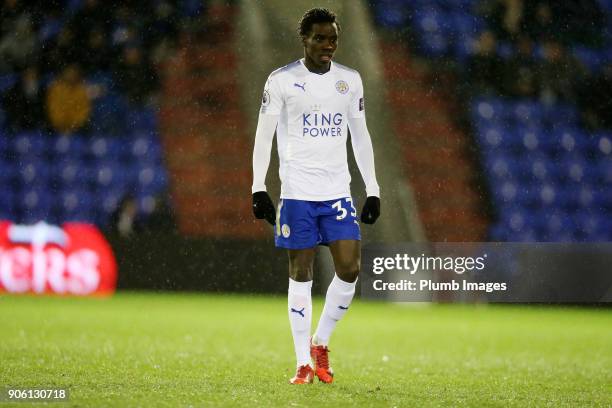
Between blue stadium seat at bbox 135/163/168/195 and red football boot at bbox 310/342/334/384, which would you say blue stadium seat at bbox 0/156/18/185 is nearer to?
blue stadium seat at bbox 135/163/168/195

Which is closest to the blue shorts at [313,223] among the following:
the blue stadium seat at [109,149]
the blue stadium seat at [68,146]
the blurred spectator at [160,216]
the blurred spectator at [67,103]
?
the blurred spectator at [160,216]

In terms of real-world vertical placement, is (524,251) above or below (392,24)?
below

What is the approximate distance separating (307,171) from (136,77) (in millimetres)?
9771

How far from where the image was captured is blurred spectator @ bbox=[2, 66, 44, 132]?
1392 centimetres

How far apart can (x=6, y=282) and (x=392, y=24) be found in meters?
6.25

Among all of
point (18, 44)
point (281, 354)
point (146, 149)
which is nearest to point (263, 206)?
point (281, 354)

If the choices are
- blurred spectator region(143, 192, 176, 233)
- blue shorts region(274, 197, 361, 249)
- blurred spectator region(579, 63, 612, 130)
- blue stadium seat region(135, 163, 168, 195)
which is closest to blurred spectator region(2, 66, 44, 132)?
blue stadium seat region(135, 163, 168, 195)

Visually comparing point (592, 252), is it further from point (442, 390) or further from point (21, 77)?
point (21, 77)

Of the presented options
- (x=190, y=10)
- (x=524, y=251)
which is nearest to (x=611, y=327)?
(x=524, y=251)

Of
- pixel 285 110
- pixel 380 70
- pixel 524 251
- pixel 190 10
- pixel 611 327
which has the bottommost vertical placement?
pixel 611 327

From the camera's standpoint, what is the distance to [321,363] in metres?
4.52

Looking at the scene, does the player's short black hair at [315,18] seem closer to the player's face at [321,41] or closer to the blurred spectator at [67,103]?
the player's face at [321,41]

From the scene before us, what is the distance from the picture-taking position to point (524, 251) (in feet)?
35.0

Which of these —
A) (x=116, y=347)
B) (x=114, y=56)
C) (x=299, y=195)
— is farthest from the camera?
(x=114, y=56)
